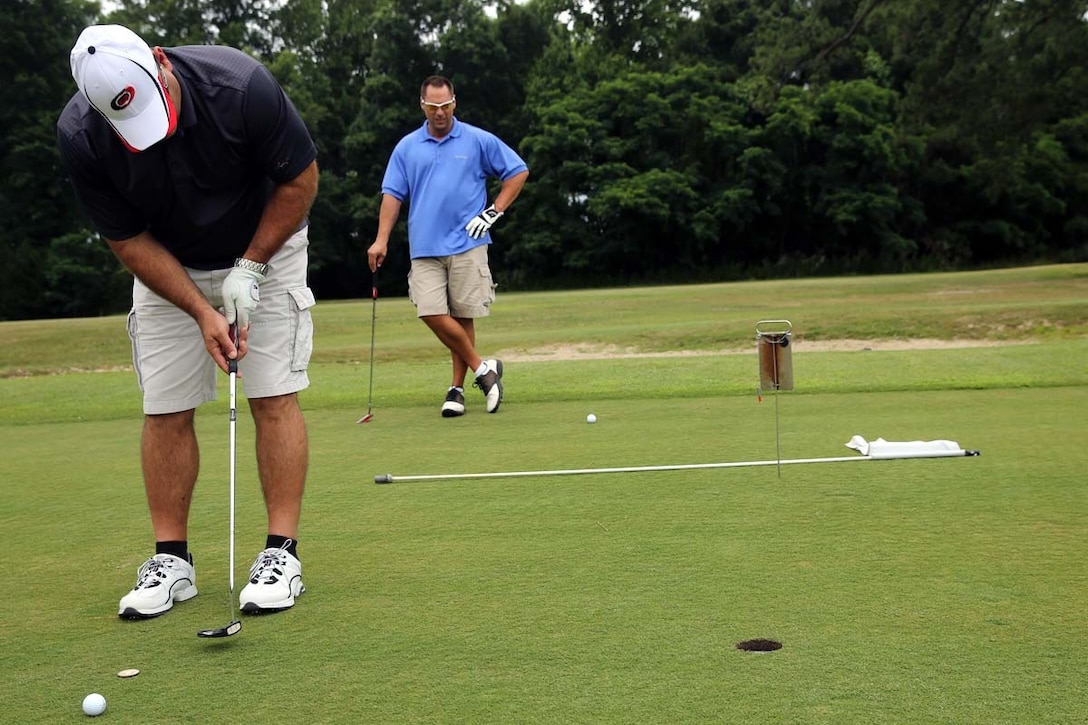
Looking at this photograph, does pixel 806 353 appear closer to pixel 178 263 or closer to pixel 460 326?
pixel 460 326

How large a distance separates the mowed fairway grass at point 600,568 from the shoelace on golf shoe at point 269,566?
13 centimetres

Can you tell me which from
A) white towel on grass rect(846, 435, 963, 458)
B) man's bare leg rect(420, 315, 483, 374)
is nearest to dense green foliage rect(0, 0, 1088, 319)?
man's bare leg rect(420, 315, 483, 374)

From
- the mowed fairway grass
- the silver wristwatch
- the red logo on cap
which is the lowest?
the mowed fairway grass

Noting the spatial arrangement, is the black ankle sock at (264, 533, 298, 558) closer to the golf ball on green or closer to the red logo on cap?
the golf ball on green

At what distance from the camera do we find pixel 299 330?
3998mm

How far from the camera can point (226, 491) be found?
535 cm

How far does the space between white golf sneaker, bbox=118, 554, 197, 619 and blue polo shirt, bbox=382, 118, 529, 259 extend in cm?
439

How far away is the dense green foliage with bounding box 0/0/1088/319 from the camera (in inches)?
1799

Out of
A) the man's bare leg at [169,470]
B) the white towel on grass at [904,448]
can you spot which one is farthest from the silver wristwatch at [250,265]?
the white towel on grass at [904,448]

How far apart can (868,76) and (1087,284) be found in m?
27.9

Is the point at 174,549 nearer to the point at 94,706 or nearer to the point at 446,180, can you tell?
the point at 94,706

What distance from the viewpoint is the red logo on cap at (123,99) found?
3219 mm

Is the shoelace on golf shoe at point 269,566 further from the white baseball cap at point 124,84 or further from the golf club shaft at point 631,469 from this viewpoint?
the golf club shaft at point 631,469

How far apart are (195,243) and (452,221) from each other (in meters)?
4.10
